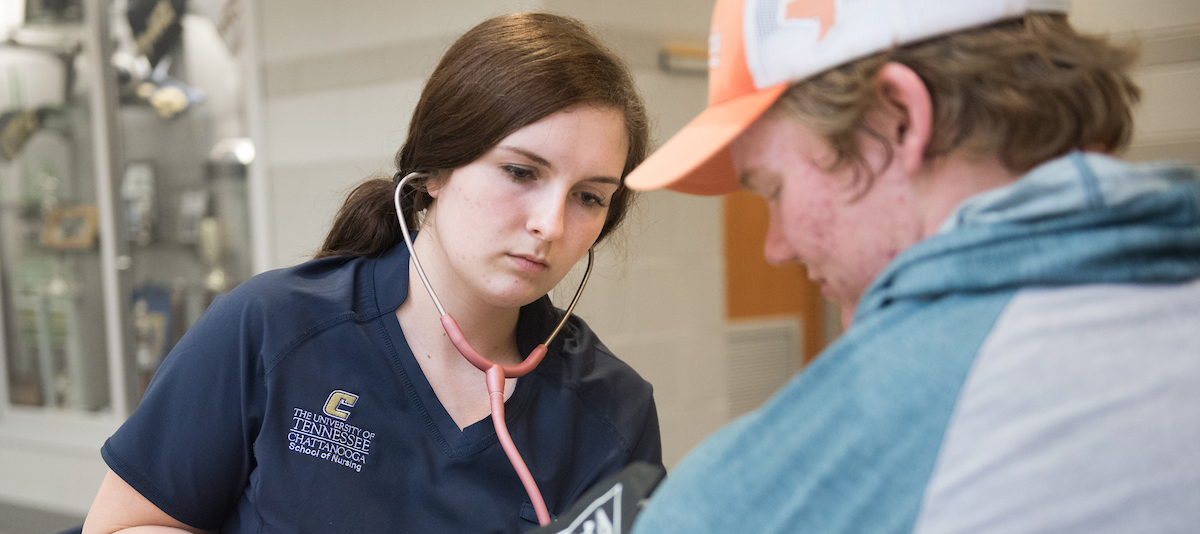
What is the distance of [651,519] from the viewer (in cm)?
51

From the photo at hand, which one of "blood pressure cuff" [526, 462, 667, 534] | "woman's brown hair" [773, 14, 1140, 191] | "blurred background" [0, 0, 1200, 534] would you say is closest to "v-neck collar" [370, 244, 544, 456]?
"blood pressure cuff" [526, 462, 667, 534]

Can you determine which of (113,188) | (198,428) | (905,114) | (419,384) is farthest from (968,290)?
(113,188)

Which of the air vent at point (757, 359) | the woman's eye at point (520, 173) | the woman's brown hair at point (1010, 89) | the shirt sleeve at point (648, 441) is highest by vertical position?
the woman's brown hair at point (1010, 89)

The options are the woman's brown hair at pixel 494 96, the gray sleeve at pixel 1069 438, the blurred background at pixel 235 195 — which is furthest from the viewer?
the blurred background at pixel 235 195

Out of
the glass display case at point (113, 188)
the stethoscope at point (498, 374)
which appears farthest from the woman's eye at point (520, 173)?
the glass display case at point (113, 188)

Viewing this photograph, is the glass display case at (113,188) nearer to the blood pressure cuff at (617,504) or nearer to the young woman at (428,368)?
the young woman at (428,368)

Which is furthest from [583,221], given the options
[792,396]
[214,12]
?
[214,12]

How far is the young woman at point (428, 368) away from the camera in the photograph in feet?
3.35

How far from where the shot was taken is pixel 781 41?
611mm

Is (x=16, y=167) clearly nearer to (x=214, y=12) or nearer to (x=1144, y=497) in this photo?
(x=214, y=12)

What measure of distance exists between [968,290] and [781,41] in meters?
0.23

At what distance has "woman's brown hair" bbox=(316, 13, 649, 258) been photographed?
105cm

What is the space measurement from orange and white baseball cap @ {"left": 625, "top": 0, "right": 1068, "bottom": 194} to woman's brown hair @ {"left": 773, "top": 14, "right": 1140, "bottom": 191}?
10mm

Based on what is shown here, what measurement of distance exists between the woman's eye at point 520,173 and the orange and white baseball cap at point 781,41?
1.17ft
